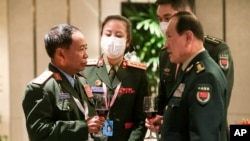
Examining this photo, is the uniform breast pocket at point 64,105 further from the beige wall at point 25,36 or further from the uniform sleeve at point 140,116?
the beige wall at point 25,36

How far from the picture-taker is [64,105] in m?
2.70

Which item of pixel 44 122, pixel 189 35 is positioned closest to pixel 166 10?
pixel 189 35

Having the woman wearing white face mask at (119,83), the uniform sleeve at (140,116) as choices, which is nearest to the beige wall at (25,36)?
the woman wearing white face mask at (119,83)

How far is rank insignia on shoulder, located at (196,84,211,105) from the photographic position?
242 cm

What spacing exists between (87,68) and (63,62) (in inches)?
30.3

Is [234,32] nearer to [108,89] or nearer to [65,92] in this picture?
[108,89]

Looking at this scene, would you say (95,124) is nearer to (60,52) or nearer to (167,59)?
(60,52)

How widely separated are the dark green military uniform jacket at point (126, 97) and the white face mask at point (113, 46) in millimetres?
85

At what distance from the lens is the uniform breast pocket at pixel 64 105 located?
268 centimetres

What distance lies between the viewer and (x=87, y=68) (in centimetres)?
356

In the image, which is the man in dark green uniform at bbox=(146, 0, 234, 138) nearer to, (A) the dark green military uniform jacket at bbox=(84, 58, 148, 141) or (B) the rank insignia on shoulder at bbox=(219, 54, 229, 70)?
(B) the rank insignia on shoulder at bbox=(219, 54, 229, 70)

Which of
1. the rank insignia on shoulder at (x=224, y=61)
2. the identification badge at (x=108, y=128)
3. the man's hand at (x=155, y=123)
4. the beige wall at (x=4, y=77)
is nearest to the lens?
the man's hand at (x=155, y=123)

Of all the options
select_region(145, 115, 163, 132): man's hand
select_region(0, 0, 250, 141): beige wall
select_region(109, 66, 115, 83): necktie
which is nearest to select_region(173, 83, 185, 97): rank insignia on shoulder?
select_region(145, 115, 163, 132): man's hand

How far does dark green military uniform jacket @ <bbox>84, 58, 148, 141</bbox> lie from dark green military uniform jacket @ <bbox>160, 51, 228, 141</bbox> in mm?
727
